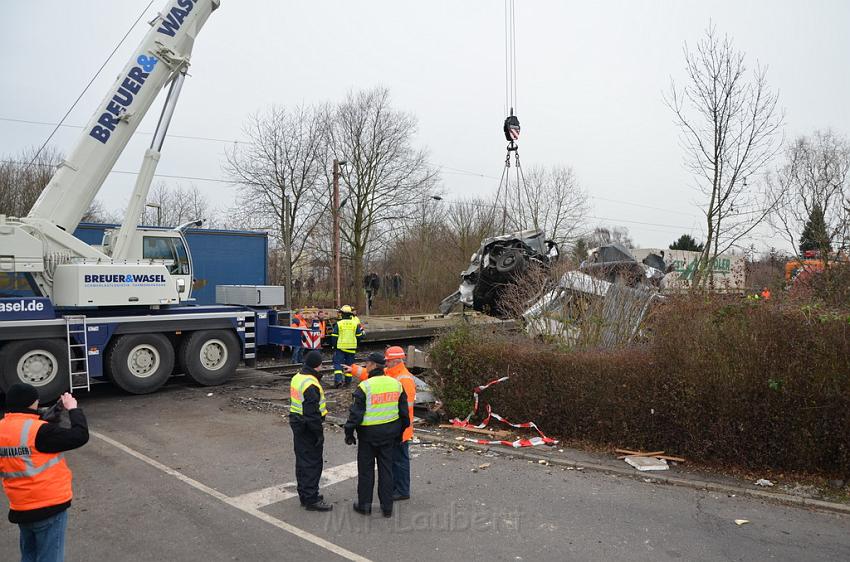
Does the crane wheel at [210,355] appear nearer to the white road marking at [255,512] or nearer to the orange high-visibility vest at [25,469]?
the white road marking at [255,512]

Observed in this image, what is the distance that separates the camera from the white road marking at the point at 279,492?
5965 millimetres

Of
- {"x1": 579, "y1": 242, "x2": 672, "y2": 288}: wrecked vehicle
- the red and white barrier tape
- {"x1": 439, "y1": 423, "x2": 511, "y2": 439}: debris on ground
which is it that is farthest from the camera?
{"x1": 579, "y1": 242, "x2": 672, "y2": 288}: wrecked vehicle

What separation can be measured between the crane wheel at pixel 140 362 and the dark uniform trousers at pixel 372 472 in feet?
25.1

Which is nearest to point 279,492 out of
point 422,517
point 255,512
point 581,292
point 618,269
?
point 255,512

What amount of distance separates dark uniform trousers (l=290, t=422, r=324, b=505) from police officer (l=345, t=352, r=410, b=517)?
1.39 feet

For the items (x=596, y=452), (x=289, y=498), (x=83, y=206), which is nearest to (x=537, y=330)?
(x=596, y=452)

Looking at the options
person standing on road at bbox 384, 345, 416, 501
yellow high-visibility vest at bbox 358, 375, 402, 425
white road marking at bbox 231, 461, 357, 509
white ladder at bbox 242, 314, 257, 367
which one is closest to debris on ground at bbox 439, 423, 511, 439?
white road marking at bbox 231, 461, 357, 509

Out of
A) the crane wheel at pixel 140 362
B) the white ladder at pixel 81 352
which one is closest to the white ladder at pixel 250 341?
the crane wheel at pixel 140 362

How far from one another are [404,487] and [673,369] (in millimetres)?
3407

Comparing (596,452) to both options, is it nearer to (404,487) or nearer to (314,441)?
(404,487)

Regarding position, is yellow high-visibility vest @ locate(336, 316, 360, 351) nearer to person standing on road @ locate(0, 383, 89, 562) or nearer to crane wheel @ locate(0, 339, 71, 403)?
crane wheel @ locate(0, 339, 71, 403)

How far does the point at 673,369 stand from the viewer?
7105 millimetres

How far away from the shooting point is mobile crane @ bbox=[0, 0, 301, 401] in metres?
10.6

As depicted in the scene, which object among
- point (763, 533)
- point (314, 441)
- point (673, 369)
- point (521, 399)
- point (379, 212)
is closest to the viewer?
point (763, 533)
